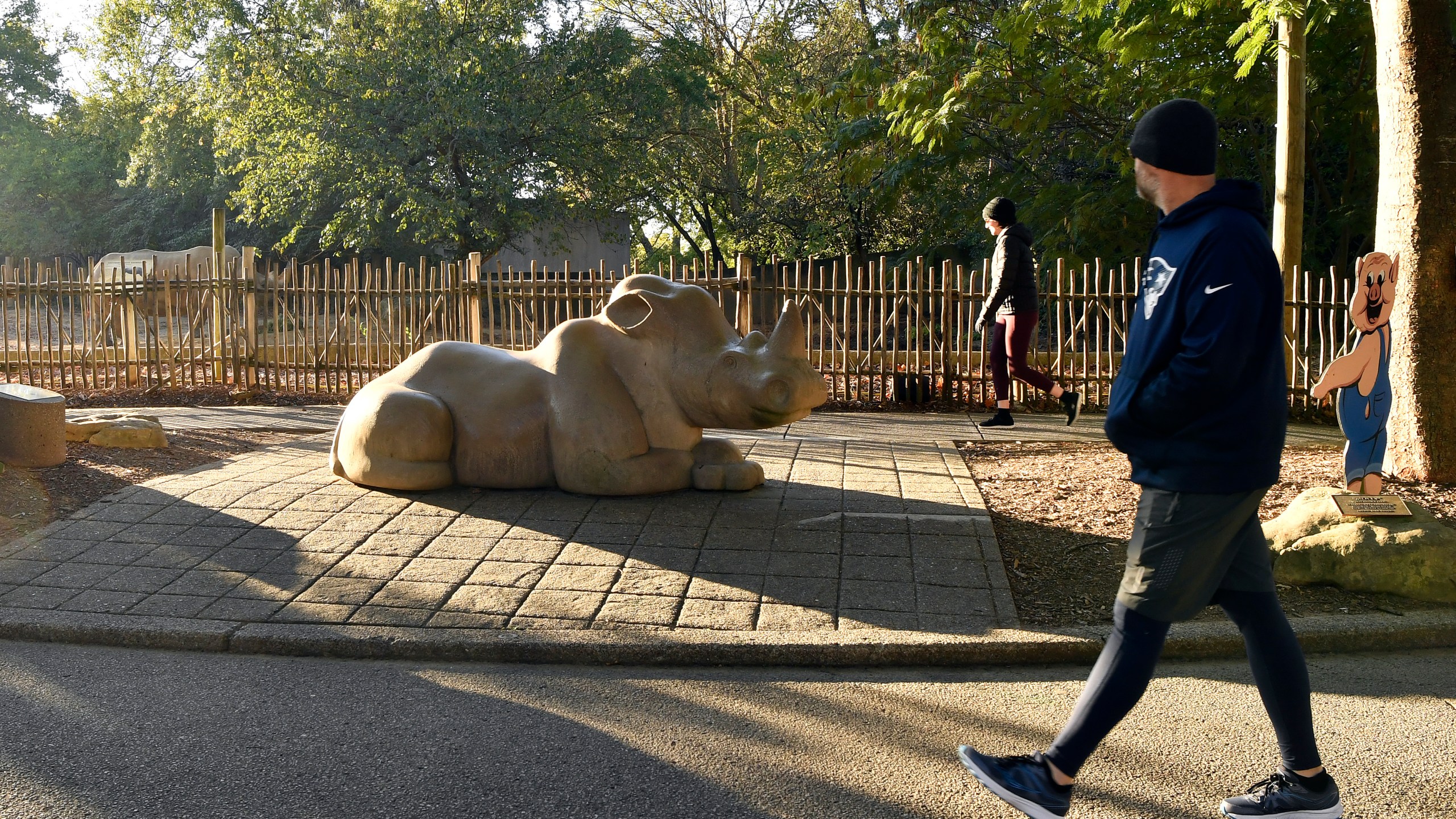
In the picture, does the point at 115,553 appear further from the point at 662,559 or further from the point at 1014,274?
the point at 1014,274

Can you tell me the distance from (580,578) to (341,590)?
1.11 m

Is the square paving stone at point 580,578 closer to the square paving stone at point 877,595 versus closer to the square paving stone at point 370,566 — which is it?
the square paving stone at point 370,566

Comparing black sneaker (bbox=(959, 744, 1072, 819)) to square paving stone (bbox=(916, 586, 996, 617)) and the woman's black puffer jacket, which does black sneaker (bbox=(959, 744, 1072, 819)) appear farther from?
the woman's black puffer jacket

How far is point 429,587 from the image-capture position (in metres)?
5.17

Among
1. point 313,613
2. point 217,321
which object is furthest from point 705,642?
point 217,321

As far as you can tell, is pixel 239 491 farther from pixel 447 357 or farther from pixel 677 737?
pixel 677 737

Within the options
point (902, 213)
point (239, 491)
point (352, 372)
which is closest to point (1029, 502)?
point (239, 491)

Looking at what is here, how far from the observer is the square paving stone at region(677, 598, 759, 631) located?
472 cm

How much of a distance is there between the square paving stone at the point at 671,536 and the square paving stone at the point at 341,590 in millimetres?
1407

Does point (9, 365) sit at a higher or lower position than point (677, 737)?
higher

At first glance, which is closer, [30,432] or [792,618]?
[792,618]

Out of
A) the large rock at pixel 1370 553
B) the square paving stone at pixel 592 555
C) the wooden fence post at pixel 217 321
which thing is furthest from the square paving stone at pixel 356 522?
the wooden fence post at pixel 217 321

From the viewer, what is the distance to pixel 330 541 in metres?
5.87

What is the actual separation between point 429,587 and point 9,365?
12.0 metres
